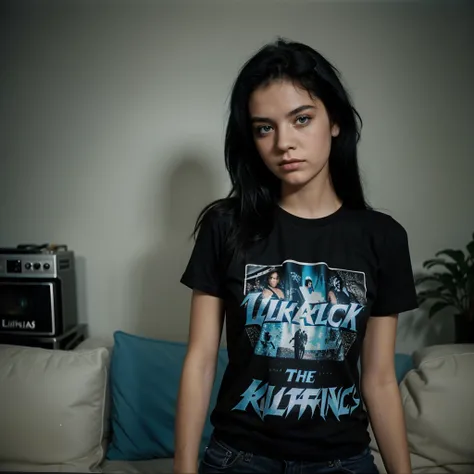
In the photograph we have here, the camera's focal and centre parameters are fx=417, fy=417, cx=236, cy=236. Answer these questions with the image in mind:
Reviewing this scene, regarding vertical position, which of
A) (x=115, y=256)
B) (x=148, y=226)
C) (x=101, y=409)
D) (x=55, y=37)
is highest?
(x=55, y=37)

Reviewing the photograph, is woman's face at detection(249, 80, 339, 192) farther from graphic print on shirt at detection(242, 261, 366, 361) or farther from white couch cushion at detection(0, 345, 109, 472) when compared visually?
white couch cushion at detection(0, 345, 109, 472)

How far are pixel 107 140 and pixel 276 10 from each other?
0.82 metres

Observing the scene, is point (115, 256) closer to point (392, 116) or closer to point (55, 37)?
point (55, 37)

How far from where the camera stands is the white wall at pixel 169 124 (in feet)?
5.19

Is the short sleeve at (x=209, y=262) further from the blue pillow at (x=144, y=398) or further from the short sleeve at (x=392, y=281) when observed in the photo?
the blue pillow at (x=144, y=398)

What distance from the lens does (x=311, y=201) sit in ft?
2.88

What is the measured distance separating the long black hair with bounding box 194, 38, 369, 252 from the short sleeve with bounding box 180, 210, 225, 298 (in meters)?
0.02

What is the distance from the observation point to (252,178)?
0.93m

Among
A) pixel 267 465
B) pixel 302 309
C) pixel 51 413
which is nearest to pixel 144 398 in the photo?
pixel 51 413

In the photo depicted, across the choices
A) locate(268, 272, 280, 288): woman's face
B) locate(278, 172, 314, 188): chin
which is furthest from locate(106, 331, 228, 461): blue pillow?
locate(278, 172, 314, 188): chin

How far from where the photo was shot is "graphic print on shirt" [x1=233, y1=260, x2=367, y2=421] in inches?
30.5

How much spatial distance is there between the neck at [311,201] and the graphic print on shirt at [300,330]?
12 cm

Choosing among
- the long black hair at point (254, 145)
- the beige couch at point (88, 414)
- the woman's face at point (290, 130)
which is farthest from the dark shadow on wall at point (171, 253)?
the woman's face at point (290, 130)

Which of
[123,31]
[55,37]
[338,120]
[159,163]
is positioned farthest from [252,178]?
[55,37]
